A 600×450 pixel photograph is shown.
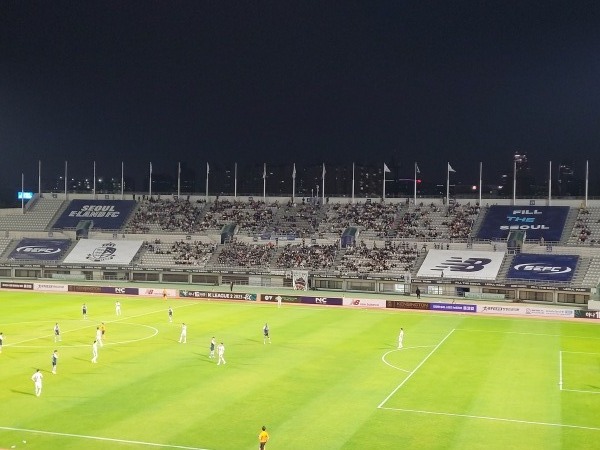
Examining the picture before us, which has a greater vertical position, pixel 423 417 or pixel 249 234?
pixel 249 234

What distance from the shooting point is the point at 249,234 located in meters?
92.8

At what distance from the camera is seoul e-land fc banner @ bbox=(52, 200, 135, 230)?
99.3m

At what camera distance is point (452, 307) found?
6419 cm

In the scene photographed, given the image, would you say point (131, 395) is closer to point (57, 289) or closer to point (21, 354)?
point (21, 354)

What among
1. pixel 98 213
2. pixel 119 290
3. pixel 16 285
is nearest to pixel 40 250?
pixel 98 213

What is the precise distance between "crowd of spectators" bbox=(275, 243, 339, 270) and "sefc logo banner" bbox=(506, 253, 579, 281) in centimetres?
2167

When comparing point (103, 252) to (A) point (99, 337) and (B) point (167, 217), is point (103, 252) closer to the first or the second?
(B) point (167, 217)

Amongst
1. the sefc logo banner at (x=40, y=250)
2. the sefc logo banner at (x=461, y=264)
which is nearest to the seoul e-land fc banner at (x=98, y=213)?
the sefc logo banner at (x=40, y=250)

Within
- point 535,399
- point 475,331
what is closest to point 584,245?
point 475,331

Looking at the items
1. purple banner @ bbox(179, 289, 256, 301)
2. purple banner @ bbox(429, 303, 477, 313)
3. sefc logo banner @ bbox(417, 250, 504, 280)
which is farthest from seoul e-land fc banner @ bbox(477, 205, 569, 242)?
purple banner @ bbox(179, 289, 256, 301)

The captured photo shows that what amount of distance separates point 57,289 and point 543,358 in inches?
2062

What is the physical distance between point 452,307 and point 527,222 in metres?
26.2

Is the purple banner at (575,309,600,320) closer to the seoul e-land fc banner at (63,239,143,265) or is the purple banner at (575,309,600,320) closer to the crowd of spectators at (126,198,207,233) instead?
the crowd of spectators at (126,198,207,233)

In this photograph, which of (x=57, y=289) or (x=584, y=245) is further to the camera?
(x=584, y=245)
